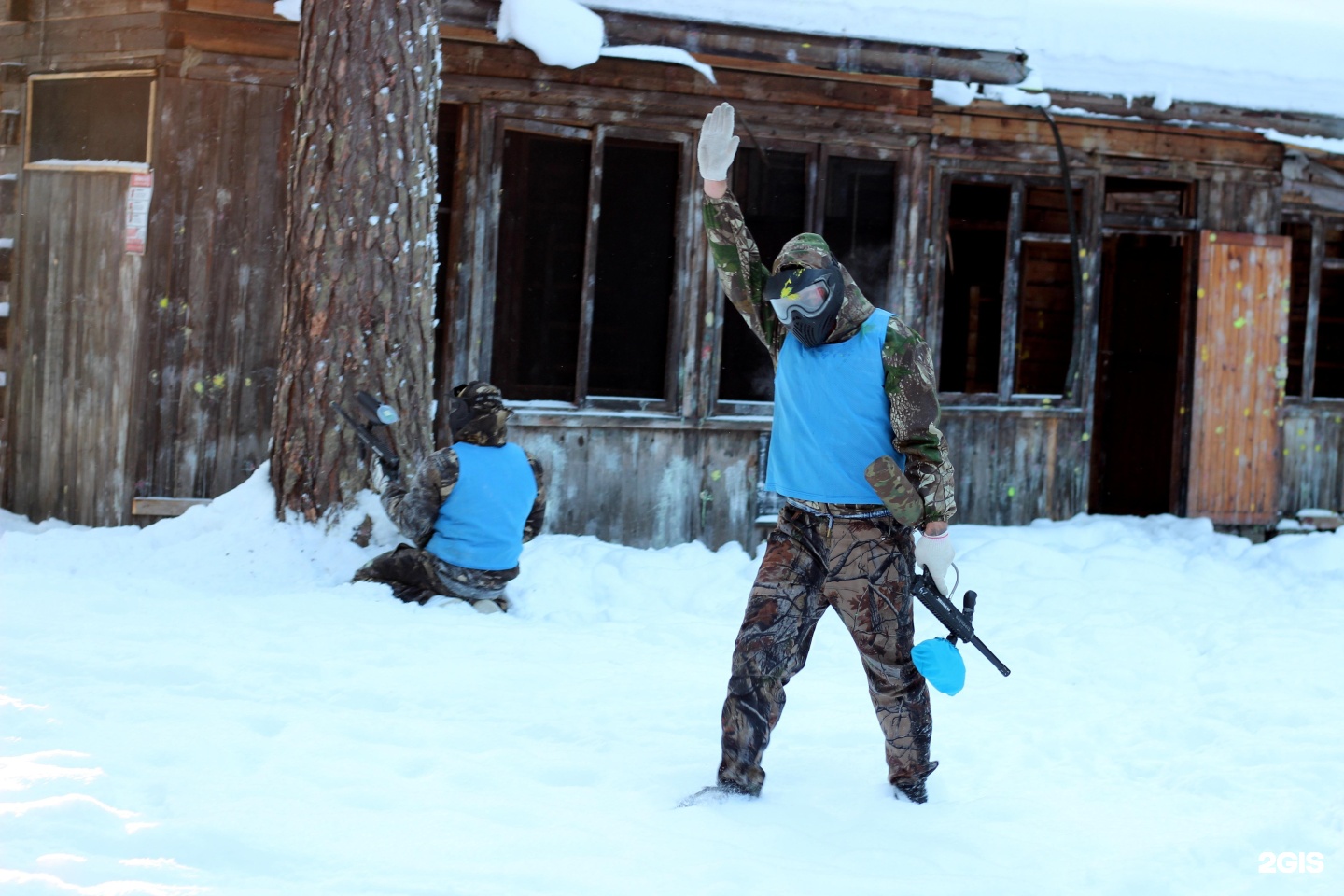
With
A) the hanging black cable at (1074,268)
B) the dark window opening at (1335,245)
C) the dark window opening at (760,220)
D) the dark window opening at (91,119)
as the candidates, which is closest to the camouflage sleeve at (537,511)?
the dark window opening at (760,220)

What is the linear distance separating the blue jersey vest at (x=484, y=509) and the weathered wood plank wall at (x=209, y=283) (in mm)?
2433

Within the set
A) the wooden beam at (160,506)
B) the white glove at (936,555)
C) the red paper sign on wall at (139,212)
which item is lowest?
the wooden beam at (160,506)

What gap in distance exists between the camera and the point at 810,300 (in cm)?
363

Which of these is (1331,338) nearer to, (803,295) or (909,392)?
(909,392)

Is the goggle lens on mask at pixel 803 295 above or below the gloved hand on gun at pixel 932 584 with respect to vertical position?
above

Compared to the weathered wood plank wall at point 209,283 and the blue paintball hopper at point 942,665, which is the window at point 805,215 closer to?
the weathered wood plank wall at point 209,283

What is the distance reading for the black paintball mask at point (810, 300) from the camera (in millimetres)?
3625

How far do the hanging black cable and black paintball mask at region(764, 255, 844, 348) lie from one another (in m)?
5.89

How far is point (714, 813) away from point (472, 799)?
2.20 feet

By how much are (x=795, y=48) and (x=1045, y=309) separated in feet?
19.3

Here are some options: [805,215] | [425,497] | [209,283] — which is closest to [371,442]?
[425,497]

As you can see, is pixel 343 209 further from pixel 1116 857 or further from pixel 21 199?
pixel 1116 857

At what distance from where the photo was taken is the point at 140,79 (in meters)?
7.63

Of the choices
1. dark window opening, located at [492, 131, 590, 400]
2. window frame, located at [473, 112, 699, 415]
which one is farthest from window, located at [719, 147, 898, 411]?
dark window opening, located at [492, 131, 590, 400]
